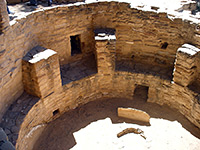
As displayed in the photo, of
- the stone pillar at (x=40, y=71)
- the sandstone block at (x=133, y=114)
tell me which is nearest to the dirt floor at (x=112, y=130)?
the sandstone block at (x=133, y=114)

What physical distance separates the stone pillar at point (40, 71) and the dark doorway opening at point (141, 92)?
3315 mm

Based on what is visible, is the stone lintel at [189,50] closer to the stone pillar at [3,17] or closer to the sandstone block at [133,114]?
the sandstone block at [133,114]

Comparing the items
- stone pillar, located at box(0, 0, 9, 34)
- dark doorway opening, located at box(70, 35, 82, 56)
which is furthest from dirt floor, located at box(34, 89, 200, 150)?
stone pillar, located at box(0, 0, 9, 34)

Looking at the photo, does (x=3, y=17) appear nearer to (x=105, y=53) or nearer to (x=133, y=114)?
(x=105, y=53)

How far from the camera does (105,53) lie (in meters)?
8.04

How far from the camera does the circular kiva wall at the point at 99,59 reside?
6.68 metres

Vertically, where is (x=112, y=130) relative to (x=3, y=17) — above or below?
below

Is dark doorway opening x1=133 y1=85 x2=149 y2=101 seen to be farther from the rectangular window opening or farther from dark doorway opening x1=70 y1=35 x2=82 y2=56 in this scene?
dark doorway opening x1=70 y1=35 x2=82 y2=56

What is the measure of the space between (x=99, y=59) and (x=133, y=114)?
2192 mm

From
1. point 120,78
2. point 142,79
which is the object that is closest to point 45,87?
point 120,78

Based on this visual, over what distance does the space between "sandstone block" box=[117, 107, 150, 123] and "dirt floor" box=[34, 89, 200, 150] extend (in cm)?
17

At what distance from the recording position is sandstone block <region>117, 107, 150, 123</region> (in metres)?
7.88

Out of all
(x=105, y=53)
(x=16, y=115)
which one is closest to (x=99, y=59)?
(x=105, y=53)

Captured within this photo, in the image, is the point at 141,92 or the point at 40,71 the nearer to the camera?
the point at 40,71
